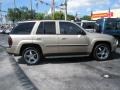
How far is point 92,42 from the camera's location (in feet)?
46.4

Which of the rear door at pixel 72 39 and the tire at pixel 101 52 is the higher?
the rear door at pixel 72 39

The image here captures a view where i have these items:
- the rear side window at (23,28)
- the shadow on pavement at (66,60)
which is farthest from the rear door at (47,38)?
the shadow on pavement at (66,60)

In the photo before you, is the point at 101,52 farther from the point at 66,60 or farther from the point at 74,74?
the point at 74,74

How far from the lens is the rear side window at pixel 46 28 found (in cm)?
1370

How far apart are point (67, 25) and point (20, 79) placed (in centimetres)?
429

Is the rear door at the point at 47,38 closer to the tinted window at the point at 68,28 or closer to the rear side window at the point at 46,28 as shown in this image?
the rear side window at the point at 46,28

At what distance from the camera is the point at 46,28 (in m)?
13.8

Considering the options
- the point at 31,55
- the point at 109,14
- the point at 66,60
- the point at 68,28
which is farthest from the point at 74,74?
the point at 109,14

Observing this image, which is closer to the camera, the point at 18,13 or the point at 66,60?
the point at 66,60

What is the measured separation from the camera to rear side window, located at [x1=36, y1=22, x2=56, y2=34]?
13.7 meters

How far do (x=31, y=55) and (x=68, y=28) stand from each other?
1.94m

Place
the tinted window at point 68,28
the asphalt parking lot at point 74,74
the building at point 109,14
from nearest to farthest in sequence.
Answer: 1. the asphalt parking lot at point 74,74
2. the tinted window at point 68,28
3. the building at point 109,14

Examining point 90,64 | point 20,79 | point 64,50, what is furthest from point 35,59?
point 20,79

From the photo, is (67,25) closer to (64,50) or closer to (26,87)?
(64,50)
